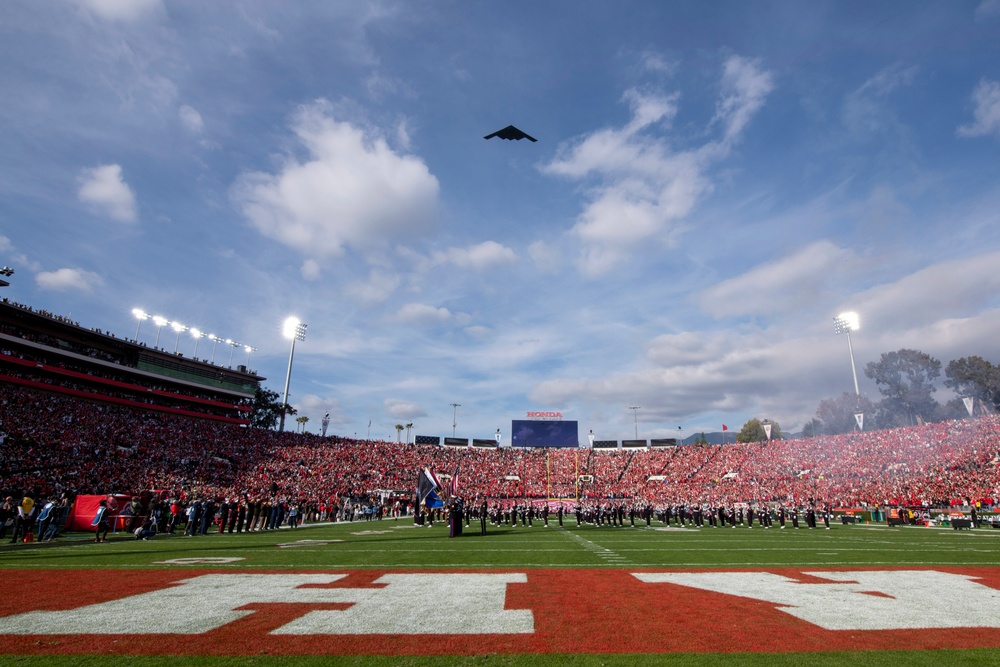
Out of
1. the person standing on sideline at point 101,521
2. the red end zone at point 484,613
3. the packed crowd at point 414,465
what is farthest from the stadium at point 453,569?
the packed crowd at point 414,465

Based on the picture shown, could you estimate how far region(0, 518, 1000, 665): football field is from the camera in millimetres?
6109

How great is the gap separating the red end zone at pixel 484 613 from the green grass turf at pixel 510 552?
215 centimetres

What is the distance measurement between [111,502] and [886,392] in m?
115

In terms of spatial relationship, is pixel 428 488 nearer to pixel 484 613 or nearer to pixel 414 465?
pixel 484 613

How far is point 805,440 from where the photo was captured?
58625 mm

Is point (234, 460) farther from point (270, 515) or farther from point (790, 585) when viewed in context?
point (790, 585)

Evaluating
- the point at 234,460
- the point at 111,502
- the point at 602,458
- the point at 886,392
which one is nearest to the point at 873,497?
the point at 602,458

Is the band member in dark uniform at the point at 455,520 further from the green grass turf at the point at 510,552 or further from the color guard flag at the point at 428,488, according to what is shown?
the color guard flag at the point at 428,488

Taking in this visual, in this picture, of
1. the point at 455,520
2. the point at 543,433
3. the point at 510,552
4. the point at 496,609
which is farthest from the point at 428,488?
the point at 543,433

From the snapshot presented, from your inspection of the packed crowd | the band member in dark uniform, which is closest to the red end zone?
the band member in dark uniform

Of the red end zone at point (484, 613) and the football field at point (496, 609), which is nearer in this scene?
the football field at point (496, 609)

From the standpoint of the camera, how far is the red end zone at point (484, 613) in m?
6.43

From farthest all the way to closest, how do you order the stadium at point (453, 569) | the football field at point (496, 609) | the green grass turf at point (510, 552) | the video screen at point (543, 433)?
the video screen at point (543, 433)
the green grass turf at point (510, 552)
the stadium at point (453, 569)
the football field at point (496, 609)

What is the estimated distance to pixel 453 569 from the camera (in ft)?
41.5
